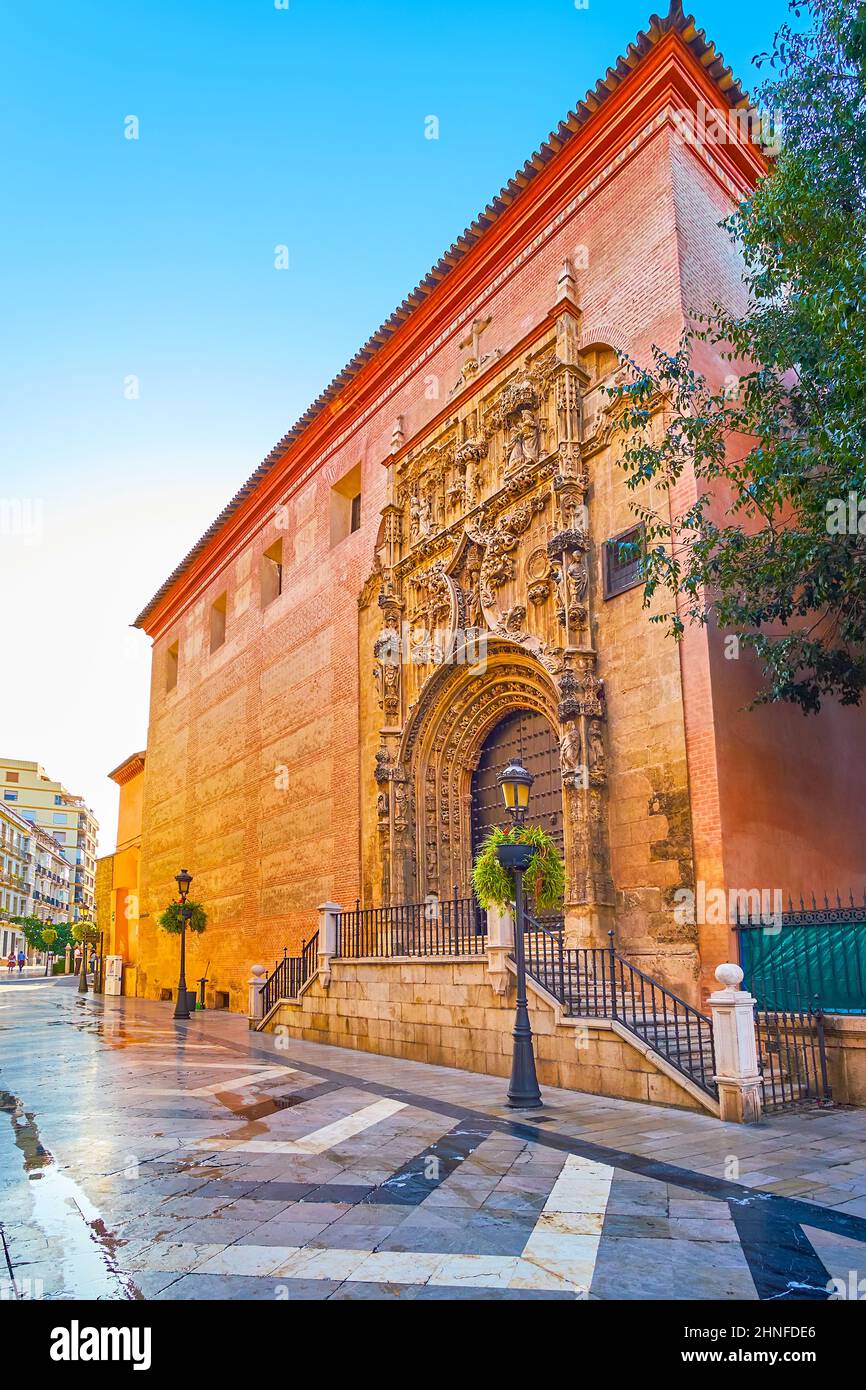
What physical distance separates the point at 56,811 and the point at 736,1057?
98.6 m

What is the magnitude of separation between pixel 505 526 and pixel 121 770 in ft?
92.6

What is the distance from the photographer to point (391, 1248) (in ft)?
14.7

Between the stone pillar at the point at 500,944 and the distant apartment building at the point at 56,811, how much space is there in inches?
3303

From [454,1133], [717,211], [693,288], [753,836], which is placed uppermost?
[717,211]

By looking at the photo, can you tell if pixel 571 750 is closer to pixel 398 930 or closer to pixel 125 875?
pixel 398 930

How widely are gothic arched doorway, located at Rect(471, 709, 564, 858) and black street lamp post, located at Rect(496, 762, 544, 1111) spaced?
3669 millimetres

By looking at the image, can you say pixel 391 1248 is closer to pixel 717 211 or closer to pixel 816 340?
pixel 816 340

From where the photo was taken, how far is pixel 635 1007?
9633 mm

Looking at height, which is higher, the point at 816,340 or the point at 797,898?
the point at 816,340

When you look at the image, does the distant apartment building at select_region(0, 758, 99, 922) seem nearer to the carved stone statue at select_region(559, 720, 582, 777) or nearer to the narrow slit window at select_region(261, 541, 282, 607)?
the narrow slit window at select_region(261, 541, 282, 607)

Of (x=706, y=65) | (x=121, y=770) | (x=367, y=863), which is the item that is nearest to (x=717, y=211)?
(x=706, y=65)

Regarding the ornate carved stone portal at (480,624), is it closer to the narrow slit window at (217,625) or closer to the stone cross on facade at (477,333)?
the stone cross on facade at (477,333)
